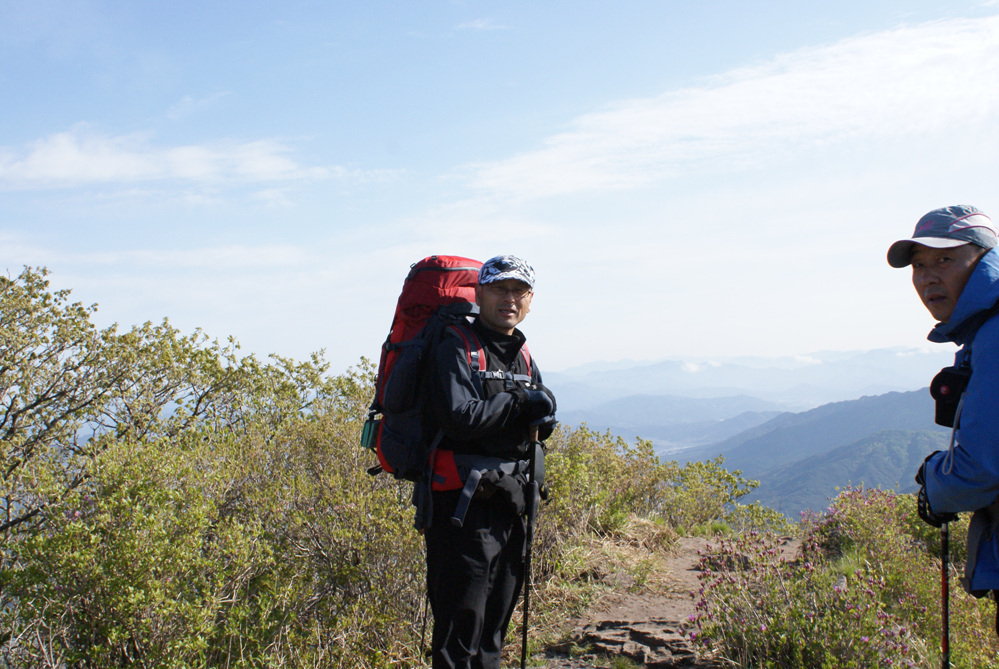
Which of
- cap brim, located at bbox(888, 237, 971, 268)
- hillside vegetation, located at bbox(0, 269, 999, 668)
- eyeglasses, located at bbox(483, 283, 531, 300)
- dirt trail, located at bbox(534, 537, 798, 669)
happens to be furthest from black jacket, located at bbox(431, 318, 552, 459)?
dirt trail, located at bbox(534, 537, 798, 669)

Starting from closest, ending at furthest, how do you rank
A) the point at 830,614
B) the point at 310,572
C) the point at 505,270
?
the point at 505,270
the point at 830,614
the point at 310,572

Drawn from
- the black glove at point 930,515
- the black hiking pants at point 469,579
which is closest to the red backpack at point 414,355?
the black hiking pants at point 469,579

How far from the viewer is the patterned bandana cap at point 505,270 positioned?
10.9ft

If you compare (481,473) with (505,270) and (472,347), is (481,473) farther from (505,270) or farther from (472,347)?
(505,270)

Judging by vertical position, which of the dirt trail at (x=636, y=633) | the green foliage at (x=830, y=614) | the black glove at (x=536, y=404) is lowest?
the dirt trail at (x=636, y=633)

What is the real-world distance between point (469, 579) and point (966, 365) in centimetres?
210

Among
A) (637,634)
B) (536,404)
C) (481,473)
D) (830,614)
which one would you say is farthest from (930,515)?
A: (637,634)

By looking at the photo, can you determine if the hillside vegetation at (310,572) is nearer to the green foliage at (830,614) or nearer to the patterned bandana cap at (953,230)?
the green foliage at (830,614)

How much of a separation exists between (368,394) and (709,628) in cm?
329

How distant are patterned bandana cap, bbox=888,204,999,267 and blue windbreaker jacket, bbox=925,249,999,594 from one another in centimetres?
7

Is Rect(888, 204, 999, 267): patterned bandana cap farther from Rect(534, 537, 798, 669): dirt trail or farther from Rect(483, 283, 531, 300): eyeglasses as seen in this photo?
Rect(534, 537, 798, 669): dirt trail

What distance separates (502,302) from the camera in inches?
133

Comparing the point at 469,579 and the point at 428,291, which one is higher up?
the point at 428,291

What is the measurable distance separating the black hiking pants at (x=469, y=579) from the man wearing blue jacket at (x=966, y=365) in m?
1.72
